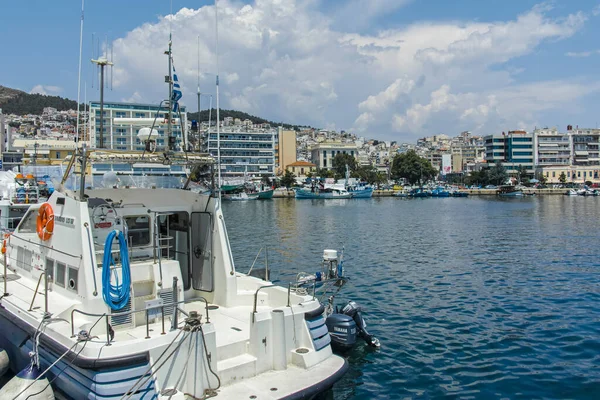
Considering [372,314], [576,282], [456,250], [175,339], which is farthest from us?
[456,250]

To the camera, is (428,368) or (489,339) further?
(489,339)

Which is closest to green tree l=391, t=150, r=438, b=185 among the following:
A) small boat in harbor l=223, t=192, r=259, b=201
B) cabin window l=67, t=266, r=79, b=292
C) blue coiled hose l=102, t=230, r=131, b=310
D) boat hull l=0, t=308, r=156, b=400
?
small boat in harbor l=223, t=192, r=259, b=201

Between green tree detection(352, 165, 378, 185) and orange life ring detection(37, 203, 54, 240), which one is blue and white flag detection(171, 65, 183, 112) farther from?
green tree detection(352, 165, 378, 185)

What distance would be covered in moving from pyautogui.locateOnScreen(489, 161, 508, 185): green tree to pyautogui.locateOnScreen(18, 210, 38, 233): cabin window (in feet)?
420

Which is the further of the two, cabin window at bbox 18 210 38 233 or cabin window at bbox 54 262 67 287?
cabin window at bbox 18 210 38 233

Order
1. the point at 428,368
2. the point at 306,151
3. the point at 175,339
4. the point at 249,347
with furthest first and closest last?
the point at 306,151, the point at 428,368, the point at 249,347, the point at 175,339

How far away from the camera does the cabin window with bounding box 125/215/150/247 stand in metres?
9.09

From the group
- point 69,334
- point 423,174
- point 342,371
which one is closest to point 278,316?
point 342,371

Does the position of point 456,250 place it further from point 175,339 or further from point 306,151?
point 306,151

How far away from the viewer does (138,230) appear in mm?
9117

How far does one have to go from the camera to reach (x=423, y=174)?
132500 millimetres

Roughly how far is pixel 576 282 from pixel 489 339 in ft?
28.7

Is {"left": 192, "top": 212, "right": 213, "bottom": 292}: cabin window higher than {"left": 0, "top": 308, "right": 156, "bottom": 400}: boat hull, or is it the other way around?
{"left": 192, "top": 212, "right": 213, "bottom": 292}: cabin window

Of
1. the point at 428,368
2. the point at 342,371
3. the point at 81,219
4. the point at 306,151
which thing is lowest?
the point at 428,368
